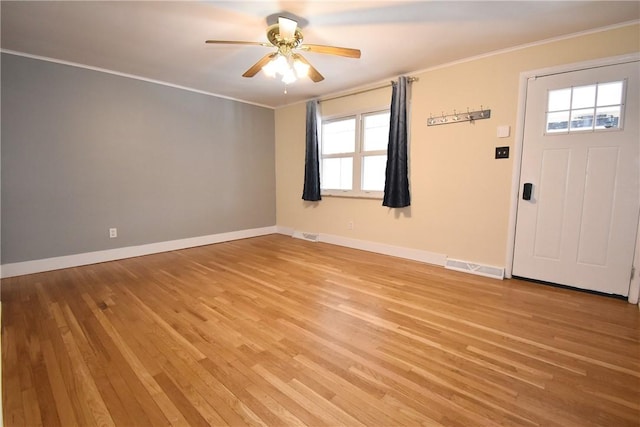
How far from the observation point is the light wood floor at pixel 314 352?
134cm

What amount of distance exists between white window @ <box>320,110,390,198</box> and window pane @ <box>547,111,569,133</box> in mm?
1772

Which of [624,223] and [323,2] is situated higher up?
[323,2]

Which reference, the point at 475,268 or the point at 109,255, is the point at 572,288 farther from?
the point at 109,255

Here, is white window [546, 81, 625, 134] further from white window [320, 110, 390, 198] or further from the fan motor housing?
the fan motor housing

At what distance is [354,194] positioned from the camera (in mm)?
4410

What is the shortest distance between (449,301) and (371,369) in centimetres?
125

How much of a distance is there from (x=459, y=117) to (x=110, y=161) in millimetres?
4350

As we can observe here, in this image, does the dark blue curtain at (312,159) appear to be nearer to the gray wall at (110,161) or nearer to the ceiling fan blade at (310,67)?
the gray wall at (110,161)

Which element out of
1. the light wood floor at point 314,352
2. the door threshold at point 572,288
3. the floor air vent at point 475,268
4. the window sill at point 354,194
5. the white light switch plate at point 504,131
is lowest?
the light wood floor at point 314,352

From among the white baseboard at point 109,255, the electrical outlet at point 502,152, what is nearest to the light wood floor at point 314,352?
the white baseboard at point 109,255

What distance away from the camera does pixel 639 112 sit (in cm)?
242

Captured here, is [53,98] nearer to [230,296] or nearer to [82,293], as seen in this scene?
[82,293]

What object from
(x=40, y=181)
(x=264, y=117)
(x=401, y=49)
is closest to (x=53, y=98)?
(x=40, y=181)

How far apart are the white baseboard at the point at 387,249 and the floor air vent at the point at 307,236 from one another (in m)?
0.07
